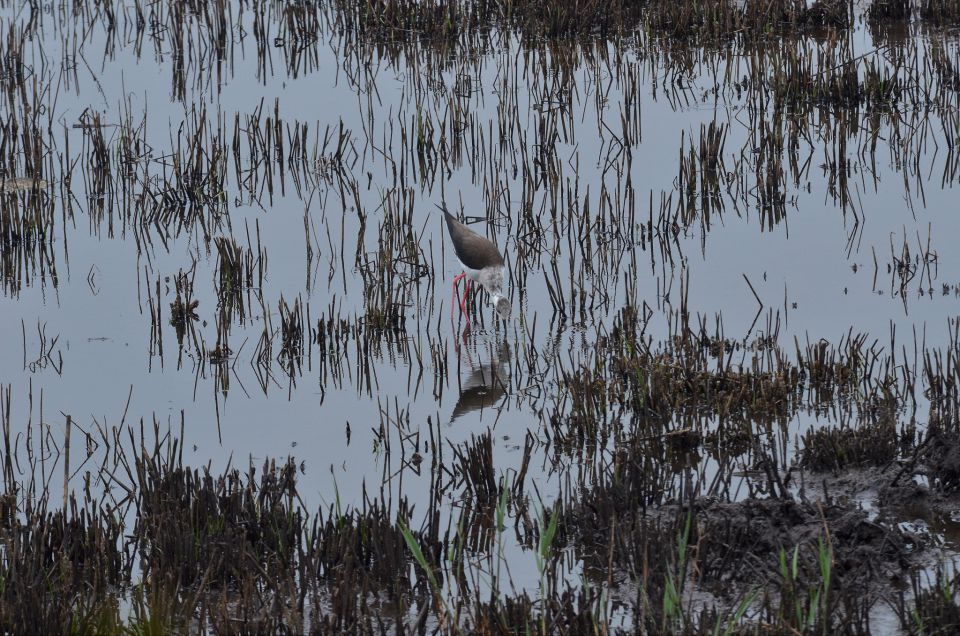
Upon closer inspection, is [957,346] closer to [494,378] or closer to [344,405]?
[494,378]

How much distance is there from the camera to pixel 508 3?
1301 cm

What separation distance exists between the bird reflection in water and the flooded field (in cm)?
3

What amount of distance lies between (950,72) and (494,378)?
19.4ft

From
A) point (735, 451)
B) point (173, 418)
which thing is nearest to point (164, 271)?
point (173, 418)

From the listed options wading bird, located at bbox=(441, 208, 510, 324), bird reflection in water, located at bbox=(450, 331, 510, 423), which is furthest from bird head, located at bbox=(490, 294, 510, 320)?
bird reflection in water, located at bbox=(450, 331, 510, 423)

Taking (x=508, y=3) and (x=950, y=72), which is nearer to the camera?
(x=950, y=72)

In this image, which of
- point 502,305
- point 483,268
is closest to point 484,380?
point 502,305

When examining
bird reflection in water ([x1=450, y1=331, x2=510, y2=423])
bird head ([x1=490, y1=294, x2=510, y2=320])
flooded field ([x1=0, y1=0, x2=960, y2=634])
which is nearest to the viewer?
flooded field ([x1=0, y1=0, x2=960, y2=634])

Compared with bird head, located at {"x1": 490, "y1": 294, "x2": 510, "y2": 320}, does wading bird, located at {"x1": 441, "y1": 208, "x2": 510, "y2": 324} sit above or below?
above

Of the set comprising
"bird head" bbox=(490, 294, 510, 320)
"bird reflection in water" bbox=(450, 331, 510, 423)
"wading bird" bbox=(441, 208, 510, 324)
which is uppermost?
"wading bird" bbox=(441, 208, 510, 324)

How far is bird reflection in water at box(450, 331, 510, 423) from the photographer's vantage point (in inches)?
223

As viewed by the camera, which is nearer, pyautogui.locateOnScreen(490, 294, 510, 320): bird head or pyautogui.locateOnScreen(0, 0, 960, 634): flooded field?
pyautogui.locateOnScreen(0, 0, 960, 634): flooded field

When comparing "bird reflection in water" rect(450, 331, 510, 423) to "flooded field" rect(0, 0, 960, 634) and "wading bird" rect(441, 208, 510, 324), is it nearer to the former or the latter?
"flooded field" rect(0, 0, 960, 634)

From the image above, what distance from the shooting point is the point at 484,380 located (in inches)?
236
